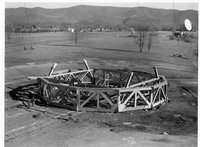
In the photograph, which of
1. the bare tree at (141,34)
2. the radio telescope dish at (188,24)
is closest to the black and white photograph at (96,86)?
the radio telescope dish at (188,24)

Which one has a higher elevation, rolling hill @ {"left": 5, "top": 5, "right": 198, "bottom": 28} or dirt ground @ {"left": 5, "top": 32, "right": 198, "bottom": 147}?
rolling hill @ {"left": 5, "top": 5, "right": 198, "bottom": 28}

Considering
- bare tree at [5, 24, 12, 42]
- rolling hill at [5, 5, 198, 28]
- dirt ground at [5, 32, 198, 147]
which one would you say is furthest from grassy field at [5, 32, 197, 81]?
rolling hill at [5, 5, 198, 28]

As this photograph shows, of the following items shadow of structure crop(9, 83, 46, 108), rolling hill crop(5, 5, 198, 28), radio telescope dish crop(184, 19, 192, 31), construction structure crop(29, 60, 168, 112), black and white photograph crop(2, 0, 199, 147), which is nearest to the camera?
black and white photograph crop(2, 0, 199, 147)

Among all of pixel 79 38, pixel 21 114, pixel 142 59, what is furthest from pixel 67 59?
pixel 21 114

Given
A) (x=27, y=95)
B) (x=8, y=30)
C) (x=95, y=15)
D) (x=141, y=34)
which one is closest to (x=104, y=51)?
(x=141, y=34)

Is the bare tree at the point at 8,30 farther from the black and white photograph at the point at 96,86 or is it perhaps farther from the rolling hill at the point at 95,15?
the rolling hill at the point at 95,15

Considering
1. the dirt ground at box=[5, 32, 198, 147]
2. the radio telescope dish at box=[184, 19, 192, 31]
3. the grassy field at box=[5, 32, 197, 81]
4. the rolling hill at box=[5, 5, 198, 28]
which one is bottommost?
the dirt ground at box=[5, 32, 198, 147]

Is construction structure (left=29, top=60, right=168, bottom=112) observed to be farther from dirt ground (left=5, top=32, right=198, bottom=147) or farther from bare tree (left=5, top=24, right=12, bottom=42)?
bare tree (left=5, top=24, right=12, bottom=42)
